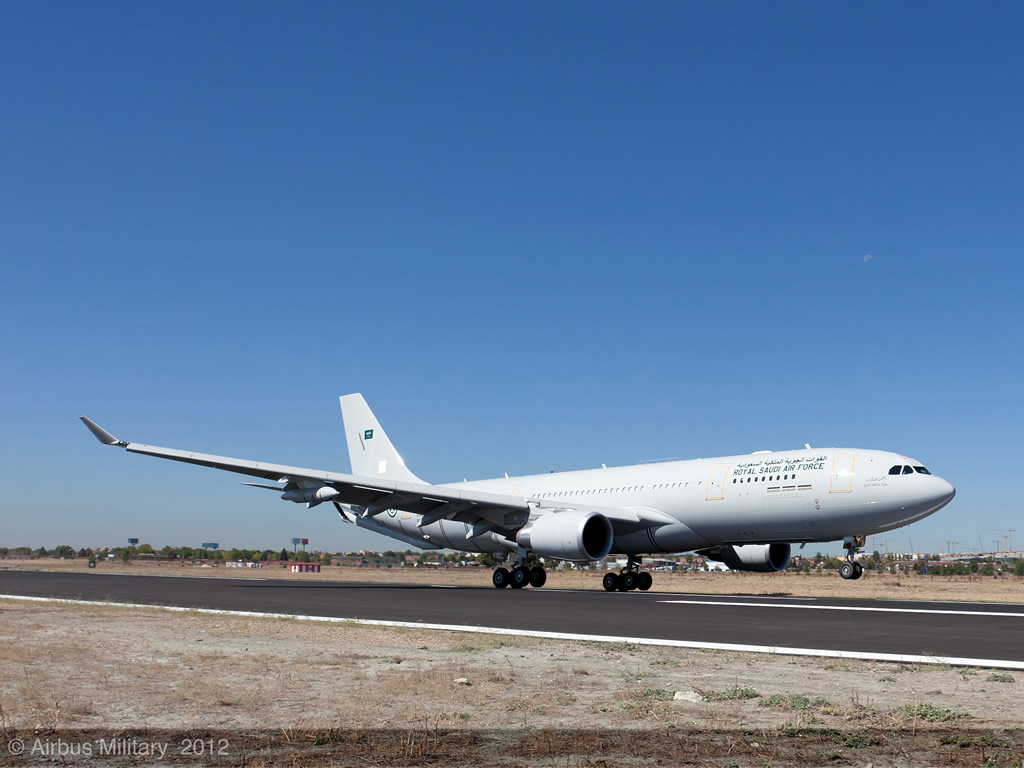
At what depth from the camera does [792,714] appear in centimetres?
654

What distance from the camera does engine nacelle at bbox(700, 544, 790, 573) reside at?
1162 inches

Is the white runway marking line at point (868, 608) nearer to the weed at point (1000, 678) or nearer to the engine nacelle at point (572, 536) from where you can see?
the engine nacelle at point (572, 536)

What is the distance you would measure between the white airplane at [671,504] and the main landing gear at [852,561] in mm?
42

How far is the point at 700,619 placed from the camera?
15.2 metres

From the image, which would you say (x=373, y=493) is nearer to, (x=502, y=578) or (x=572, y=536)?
(x=502, y=578)

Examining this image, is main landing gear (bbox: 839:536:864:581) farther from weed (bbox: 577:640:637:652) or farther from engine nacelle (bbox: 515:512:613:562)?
weed (bbox: 577:640:637:652)

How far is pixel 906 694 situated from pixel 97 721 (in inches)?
253

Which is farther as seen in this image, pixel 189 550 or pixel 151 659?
pixel 189 550

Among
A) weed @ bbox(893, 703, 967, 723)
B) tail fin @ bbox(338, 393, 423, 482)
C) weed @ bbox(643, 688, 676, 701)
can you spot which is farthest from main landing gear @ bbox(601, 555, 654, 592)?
weed @ bbox(893, 703, 967, 723)

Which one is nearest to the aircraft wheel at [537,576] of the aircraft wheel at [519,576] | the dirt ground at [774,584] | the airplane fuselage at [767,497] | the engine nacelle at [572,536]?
the aircraft wheel at [519,576]

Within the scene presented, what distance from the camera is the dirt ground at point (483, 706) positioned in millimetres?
5258

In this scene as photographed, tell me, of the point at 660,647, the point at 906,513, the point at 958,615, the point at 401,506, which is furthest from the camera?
the point at 401,506

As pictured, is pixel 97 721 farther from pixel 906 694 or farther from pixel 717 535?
pixel 717 535

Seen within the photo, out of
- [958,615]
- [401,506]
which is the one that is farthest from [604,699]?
[401,506]
